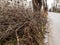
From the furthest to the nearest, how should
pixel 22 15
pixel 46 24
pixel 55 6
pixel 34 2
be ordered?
1. pixel 55 6
2. pixel 34 2
3. pixel 46 24
4. pixel 22 15

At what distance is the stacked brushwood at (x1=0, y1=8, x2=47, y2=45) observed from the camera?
1.71 metres

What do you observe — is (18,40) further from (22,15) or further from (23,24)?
(22,15)

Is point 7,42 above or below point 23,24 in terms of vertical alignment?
below

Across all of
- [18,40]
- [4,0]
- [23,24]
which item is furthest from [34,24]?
[4,0]

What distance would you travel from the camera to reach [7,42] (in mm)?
1717

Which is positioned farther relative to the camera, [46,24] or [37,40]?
[46,24]

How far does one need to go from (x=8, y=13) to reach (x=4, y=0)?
46cm

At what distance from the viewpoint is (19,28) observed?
178cm

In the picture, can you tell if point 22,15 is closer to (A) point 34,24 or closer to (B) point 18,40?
(A) point 34,24

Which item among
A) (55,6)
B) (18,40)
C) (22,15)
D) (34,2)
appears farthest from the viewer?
(55,6)

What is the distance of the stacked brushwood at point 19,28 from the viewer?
171 cm

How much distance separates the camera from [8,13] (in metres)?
1.97

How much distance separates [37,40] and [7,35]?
0.33 m

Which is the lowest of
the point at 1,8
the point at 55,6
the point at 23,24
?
the point at 55,6
